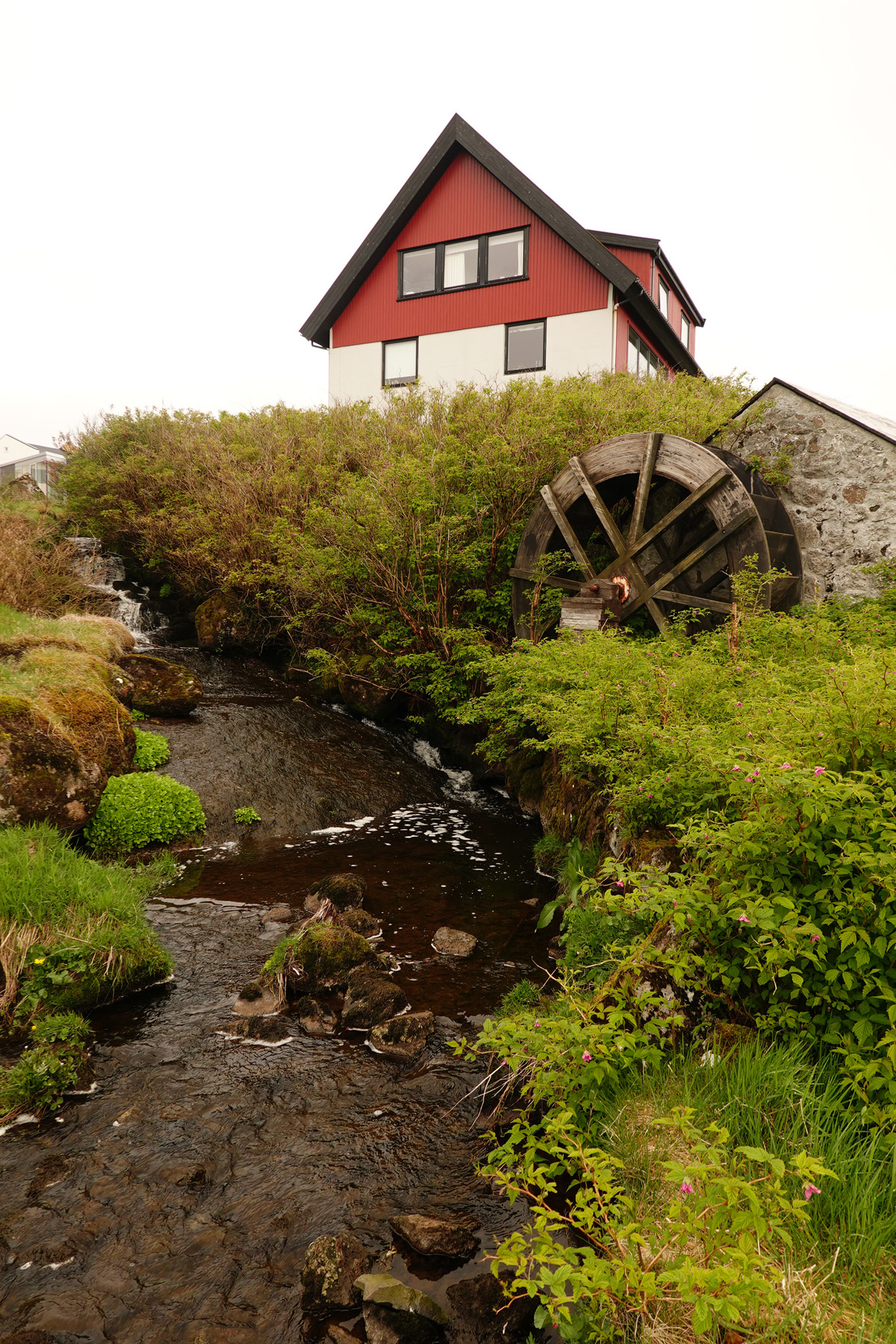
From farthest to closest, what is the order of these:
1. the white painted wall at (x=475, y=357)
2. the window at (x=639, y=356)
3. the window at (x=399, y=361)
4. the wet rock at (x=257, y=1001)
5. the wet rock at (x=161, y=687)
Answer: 1. the window at (x=399, y=361)
2. the window at (x=639, y=356)
3. the white painted wall at (x=475, y=357)
4. the wet rock at (x=161, y=687)
5. the wet rock at (x=257, y=1001)

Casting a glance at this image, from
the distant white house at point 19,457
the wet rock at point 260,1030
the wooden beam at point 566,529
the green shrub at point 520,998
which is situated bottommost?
the wet rock at point 260,1030

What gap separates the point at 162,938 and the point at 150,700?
471cm

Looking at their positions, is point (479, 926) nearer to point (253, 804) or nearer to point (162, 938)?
point (162, 938)

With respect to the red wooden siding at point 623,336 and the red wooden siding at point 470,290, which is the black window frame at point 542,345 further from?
the red wooden siding at point 623,336

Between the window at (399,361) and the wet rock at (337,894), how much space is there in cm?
1500

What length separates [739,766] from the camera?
2848 millimetres

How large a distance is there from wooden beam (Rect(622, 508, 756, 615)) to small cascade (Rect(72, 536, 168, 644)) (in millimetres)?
9129

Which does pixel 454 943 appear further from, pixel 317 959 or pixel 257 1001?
pixel 257 1001

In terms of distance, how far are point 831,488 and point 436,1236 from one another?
820 cm

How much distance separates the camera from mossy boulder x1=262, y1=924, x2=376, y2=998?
4.55 metres

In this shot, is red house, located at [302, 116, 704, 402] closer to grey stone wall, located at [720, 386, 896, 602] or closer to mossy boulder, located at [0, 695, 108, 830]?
grey stone wall, located at [720, 386, 896, 602]

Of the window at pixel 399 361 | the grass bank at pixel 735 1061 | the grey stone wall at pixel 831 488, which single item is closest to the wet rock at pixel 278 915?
the grass bank at pixel 735 1061

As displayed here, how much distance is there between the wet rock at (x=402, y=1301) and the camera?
2.45 metres

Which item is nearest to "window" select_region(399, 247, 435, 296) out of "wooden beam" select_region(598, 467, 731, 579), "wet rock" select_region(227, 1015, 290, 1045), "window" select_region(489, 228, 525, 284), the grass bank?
"window" select_region(489, 228, 525, 284)
